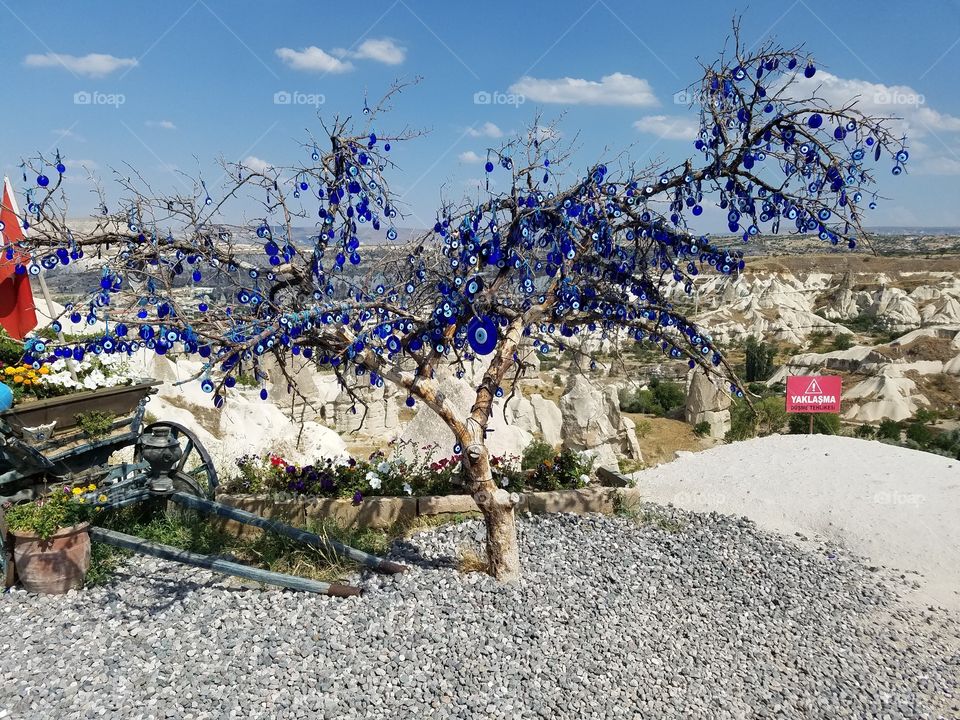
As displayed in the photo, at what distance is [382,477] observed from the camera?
20.3ft

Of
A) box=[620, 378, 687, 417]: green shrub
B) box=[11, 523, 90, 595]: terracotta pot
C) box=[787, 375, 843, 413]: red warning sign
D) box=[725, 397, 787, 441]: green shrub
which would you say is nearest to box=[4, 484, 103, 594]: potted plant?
box=[11, 523, 90, 595]: terracotta pot

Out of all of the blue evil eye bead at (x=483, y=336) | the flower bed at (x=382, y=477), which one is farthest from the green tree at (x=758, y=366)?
the blue evil eye bead at (x=483, y=336)

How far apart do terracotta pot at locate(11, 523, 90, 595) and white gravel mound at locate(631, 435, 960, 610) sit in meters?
5.26

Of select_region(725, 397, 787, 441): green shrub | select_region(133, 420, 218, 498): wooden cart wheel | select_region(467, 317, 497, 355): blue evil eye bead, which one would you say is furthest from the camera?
select_region(725, 397, 787, 441): green shrub

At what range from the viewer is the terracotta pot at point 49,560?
449 cm

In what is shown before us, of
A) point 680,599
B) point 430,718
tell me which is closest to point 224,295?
point 430,718

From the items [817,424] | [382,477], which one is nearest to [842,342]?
[817,424]

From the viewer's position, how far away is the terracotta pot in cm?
449

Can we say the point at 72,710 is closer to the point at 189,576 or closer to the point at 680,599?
the point at 189,576

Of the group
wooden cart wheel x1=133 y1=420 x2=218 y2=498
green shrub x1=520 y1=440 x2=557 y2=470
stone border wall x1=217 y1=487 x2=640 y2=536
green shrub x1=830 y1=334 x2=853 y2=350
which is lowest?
green shrub x1=830 y1=334 x2=853 y2=350

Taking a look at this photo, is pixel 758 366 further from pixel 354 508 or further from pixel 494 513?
pixel 494 513

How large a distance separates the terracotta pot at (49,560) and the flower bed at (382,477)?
5.51 feet

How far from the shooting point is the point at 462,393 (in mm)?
11141

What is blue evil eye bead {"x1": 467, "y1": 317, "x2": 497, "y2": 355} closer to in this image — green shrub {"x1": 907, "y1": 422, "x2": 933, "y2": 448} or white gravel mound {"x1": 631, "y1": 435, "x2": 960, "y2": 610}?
white gravel mound {"x1": 631, "y1": 435, "x2": 960, "y2": 610}
